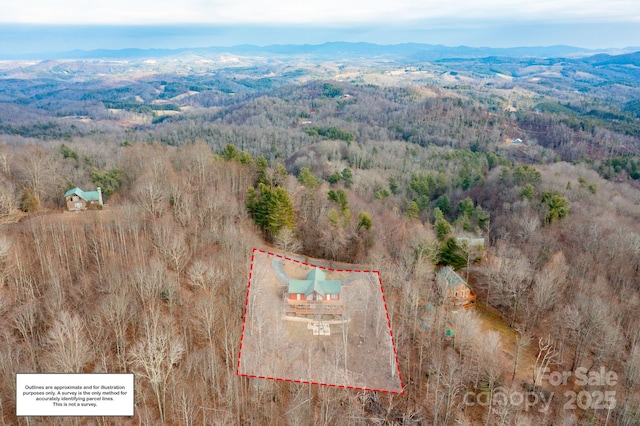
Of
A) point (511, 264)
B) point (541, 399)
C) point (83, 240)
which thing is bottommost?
point (541, 399)

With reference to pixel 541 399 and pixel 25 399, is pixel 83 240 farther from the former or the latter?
pixel 541 399

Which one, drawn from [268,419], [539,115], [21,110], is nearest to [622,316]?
[268,419]

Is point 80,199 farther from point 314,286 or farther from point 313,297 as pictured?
point 313,297

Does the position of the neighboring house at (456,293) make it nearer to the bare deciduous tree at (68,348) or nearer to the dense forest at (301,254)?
the dense forest at (301,254)

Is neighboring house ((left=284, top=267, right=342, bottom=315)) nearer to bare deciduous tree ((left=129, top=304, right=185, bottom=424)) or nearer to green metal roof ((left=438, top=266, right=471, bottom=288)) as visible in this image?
bare deciduous tree ((left=129, top=304, right=185, bottom=424))

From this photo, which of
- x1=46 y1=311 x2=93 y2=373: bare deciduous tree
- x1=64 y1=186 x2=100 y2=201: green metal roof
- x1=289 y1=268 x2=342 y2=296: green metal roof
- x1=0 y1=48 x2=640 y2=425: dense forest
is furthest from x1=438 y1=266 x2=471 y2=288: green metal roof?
x1=64 y1=186 x2=100 y2=201: green metal roof
